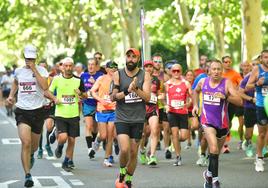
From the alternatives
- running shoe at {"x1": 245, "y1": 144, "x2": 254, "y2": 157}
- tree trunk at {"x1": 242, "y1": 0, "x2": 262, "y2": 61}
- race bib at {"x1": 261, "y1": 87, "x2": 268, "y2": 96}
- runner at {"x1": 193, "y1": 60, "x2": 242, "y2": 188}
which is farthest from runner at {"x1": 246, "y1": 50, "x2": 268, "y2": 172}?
tree trunk at {"x1": 242, "y1": 0, "x2": 262, "y2": 61}

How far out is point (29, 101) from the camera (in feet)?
39.0

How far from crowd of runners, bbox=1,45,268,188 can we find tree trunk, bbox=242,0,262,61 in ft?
15.1

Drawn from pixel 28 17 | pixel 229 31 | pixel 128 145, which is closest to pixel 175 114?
pixel 128 145

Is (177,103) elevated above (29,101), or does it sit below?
below

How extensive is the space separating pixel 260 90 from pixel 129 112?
3.63 meters

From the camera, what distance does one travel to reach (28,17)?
56.9m

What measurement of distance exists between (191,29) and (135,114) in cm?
2179

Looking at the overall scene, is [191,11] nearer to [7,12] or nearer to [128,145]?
[7,12]

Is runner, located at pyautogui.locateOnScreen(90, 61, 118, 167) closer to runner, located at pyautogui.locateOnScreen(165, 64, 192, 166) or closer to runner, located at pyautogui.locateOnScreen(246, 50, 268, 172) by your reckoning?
runner, located at pyautogui.locateOnScreen(165, 64, 192, 166)

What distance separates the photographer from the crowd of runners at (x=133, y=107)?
10.9 meters

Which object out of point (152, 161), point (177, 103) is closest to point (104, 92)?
point (177, 103)

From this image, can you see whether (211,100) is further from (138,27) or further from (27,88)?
(138,27)

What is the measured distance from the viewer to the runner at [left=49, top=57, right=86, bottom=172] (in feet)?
45.7

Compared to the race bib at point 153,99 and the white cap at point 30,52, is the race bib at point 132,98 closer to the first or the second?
the white cap at point 30,52
